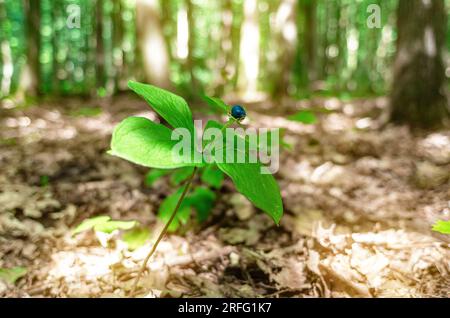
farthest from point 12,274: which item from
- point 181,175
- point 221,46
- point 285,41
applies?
point 221,46

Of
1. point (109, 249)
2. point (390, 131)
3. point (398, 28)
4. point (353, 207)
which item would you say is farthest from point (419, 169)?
point (109, 249)

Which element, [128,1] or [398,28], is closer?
[398,28]

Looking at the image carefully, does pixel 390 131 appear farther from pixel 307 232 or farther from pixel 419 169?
pixel 307 232

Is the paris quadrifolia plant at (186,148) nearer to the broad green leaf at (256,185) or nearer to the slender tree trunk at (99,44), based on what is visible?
the broad green leaf at (256,185)

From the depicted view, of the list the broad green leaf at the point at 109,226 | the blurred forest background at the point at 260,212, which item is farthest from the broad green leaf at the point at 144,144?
the broad green leaf at the point at 109,226

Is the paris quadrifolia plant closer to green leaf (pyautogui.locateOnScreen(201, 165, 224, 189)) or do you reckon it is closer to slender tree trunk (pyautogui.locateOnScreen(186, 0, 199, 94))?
green leaf (pyautogui.locateOnScreen(201, 165, 224, 189))

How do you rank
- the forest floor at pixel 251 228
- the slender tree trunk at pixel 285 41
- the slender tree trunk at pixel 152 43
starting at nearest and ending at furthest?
the forest floor at pixel 251 228 → the slender tree trunk at pixel 152 43 → the slender tree trunk at pixel 285 41
